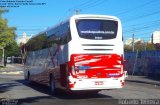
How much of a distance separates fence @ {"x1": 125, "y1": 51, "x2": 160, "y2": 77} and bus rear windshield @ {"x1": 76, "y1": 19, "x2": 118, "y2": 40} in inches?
742

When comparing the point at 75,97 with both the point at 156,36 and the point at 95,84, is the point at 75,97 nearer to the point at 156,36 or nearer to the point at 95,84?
the point at 95,84

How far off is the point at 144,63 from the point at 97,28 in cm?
2232

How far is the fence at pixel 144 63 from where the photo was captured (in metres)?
36.7

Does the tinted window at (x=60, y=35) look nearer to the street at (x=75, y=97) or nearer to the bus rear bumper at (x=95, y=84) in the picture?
the bus rear bumper at (x=95, y=84)

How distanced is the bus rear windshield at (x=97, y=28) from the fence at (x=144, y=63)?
18841 millimetres

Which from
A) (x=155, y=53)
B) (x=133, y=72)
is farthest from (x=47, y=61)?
(x=133, y=72)

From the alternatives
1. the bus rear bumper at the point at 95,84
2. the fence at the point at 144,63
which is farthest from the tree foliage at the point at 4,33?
the fence at the point at 144,63

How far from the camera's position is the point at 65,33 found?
1805 centimetres

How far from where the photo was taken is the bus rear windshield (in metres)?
17.5

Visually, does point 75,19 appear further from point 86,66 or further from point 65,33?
point 86,66

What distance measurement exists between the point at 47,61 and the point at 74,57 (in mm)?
4704

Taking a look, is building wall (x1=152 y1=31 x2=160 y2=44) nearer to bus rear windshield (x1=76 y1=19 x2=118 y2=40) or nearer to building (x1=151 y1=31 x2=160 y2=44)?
building (x1=151 y1=31 x2=160 y2=44)

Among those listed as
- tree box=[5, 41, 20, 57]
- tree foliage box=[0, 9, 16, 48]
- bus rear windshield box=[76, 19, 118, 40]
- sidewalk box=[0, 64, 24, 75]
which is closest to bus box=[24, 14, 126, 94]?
bus rear windshield box=[76, 19, 118, 40]

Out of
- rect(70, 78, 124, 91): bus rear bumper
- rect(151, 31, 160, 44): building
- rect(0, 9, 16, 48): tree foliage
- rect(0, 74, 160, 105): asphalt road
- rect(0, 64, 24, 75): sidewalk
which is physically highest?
rect(151, 31, 160, 44): building
